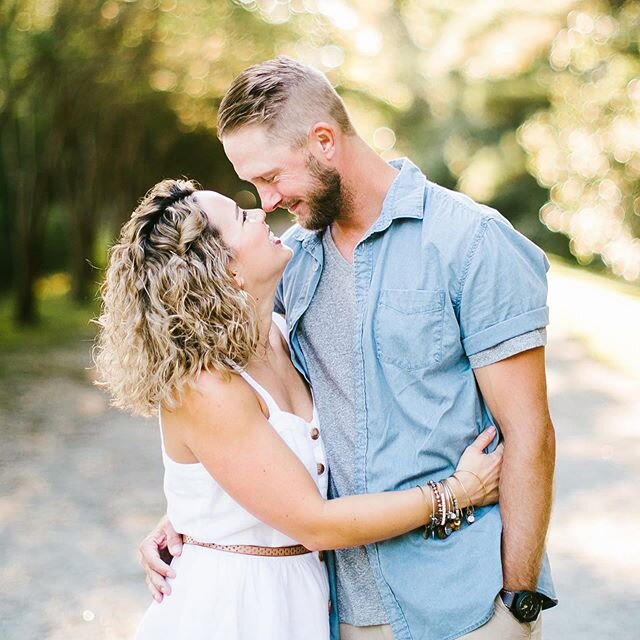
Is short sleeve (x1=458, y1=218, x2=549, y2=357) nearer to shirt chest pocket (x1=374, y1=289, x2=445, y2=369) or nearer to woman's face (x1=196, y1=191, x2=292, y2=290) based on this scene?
shirt chest pocket (x1=374, y1=289, x2=445, y2=369)

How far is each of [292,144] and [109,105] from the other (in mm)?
19450

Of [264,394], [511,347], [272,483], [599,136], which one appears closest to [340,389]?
[264,394]

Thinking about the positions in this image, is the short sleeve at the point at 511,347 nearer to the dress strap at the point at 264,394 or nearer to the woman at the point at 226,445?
the woman at the point at 226,445

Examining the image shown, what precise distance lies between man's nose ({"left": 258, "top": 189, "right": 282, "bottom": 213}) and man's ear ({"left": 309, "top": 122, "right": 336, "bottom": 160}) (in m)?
0.18

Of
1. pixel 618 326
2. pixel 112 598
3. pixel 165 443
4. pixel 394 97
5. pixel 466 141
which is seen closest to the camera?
pixel 165 443

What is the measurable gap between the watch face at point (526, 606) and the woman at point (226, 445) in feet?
0.85

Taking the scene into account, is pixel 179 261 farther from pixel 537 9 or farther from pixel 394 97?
pixel 394 97

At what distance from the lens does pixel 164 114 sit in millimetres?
26969

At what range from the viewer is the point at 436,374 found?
2.68 meters

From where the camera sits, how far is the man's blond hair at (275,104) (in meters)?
2.90

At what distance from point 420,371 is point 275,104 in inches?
36.1

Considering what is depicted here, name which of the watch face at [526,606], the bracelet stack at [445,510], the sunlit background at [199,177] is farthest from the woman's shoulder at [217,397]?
the sunlit background at [199,177]

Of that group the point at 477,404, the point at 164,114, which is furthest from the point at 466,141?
the point at 477,404

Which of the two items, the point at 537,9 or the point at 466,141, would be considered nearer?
the point at 537,9
